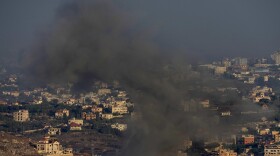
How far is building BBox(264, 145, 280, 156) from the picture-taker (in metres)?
33.7

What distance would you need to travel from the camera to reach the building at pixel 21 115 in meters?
45.0

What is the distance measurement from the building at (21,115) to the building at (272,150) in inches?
497

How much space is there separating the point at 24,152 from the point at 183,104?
17.0ft

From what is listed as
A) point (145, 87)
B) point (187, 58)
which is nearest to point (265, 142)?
point (187, 58)

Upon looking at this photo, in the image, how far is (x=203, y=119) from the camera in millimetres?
29719

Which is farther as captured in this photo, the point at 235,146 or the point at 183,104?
the point at 235,146

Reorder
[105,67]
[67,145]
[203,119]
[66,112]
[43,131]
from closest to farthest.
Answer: [105,67] < [203,119] < [67,145] < [43,131] < [66,112]

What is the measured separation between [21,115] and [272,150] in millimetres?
14672

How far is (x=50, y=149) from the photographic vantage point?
109ft

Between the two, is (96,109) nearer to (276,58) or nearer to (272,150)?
(272,150)

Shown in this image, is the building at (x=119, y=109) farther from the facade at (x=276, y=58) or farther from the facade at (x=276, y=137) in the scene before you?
the facade at (x=276, y=58)

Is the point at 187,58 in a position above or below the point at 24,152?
above

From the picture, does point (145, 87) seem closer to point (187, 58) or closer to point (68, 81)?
point (68, 81)

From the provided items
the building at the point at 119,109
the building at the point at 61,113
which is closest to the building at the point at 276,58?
the building at the point at 61,113
